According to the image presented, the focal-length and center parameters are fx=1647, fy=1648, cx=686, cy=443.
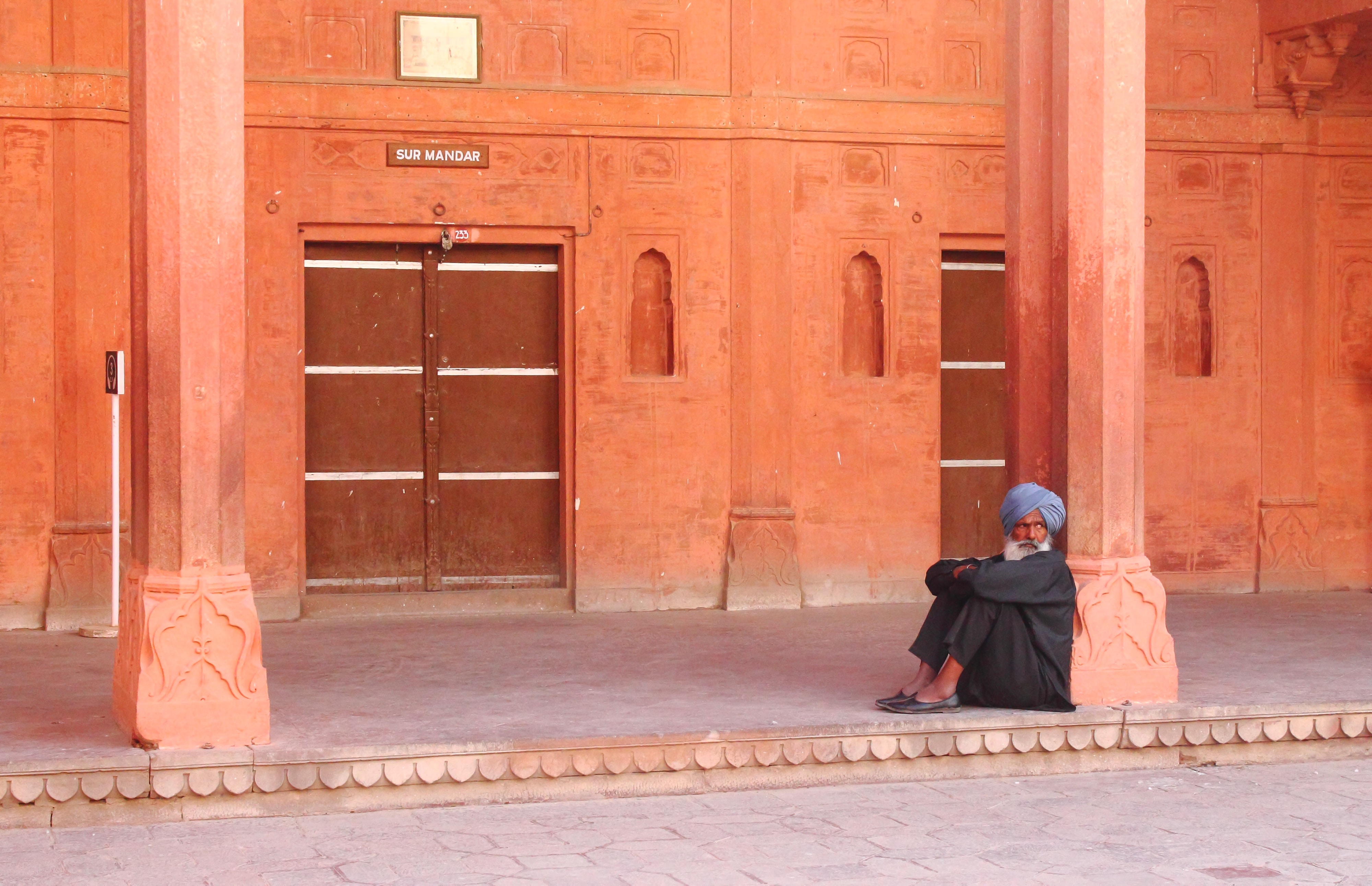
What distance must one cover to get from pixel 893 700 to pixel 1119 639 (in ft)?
3.59

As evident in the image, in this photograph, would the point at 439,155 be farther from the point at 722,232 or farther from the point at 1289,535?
the point at 1289,535

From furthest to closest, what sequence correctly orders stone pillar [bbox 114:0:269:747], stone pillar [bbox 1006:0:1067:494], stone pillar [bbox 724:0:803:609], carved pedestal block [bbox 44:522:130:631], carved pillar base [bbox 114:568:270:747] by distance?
1. stone pillar [bbox 724:0:803:609]
2. carved pedestal block [bbox 44:522:130:631]
3. stone pillar [bbox 1006:0:1067:494]
4. stone pillar [bbox 114:0:269:747]
5. carved pillar base [bbox 114:568:270:747]

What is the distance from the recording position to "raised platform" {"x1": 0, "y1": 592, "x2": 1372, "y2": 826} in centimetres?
646

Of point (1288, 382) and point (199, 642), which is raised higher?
point (1288, 382)

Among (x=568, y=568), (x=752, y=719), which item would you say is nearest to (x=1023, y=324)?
(x=752, y=719)

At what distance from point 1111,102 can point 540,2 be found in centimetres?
479

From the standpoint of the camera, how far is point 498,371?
11.3m

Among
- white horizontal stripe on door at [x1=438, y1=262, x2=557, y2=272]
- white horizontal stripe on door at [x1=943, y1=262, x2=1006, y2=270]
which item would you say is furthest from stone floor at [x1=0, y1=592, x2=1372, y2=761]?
white horizontal stripe on door at [x1=943, y1=262, x2=1006, y2=270]

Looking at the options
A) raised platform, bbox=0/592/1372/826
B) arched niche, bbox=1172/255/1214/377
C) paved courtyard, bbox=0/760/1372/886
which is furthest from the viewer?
arched niche, bbox=1172/255/1214/377

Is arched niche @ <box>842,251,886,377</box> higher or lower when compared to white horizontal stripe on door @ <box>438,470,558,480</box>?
higher

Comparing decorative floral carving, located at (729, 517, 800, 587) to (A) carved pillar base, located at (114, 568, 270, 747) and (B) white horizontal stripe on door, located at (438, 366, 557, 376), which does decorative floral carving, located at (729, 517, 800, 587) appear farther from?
(A) carved pillar base, located at (114, 568, 270, 747)

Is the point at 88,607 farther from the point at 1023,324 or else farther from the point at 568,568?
the point at 1023,324

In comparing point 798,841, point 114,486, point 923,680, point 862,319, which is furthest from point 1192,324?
point 114,486

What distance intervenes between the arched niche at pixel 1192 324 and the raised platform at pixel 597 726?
296 centimetres
